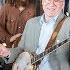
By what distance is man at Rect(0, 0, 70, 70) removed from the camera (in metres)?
0.86

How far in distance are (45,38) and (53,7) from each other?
0.36ft

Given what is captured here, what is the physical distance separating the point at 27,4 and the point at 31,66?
0.71ft

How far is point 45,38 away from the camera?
2.92 feet

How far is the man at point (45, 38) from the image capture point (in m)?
0.86

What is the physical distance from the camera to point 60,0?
2.79 feet

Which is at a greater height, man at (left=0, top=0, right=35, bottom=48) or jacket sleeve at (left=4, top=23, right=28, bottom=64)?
man at (left=0, top=0, right=35, bottom=48)

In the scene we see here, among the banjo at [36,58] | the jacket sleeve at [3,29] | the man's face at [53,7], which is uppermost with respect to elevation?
the man's face at [53,7]

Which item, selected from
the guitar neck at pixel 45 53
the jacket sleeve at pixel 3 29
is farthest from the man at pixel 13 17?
the guitar neck at pixel 45 53

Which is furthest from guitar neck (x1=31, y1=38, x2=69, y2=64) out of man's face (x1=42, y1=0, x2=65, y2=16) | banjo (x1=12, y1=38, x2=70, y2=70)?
man's face (x1=42, y1=0, x2=65, y2=16)

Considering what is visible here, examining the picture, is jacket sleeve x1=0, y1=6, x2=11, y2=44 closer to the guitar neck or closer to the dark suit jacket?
the dark suit jacket

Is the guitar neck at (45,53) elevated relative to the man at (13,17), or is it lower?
lower

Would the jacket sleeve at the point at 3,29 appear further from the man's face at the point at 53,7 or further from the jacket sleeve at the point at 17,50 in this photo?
the man's face at the point at 53,7

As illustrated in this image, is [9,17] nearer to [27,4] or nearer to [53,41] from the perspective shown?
[27,4]

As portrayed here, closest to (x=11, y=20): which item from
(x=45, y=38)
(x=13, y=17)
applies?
(x=13, y=17)
